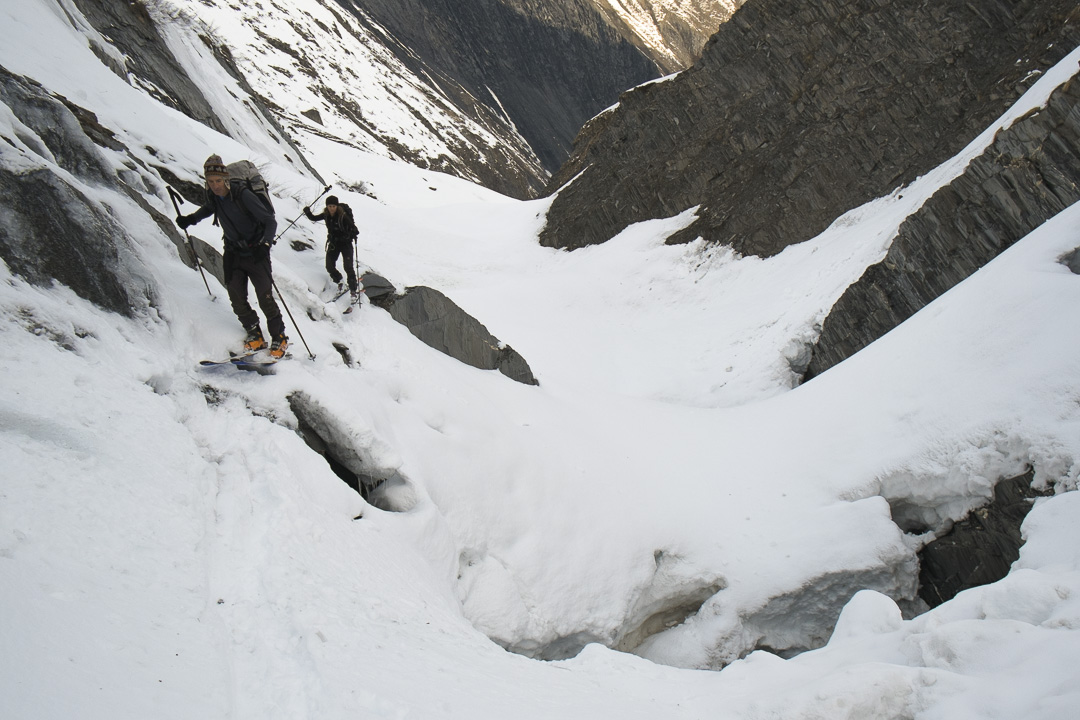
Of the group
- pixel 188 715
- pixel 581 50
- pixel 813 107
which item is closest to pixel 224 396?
pixel 188 715

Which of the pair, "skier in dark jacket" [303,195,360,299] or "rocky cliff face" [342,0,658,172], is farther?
"rocky cliff face" [342,0,658,172]

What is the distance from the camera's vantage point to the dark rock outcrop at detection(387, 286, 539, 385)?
10047 millimetres

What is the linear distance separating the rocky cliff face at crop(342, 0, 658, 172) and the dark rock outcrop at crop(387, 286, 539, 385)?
8779 cm

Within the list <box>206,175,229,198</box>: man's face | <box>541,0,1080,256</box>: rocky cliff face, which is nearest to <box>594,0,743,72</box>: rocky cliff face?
<box>541,0,1080,256</box>: rocky cliff face

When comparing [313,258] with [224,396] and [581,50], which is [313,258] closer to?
[224,396]

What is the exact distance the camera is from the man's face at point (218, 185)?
5637 mm

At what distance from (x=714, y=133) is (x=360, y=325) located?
2184 centimetres

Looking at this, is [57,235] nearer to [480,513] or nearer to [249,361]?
[249,361]

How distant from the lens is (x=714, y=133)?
25812mm

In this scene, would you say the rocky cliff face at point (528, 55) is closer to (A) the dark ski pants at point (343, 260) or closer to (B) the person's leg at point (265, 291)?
(A) the dark ski pants at point (343, 260)

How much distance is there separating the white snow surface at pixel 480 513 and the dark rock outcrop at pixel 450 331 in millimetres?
705

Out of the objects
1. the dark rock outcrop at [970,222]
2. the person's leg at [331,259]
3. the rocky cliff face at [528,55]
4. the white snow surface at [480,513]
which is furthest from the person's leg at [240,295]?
the rocky cliff face at [528,55]

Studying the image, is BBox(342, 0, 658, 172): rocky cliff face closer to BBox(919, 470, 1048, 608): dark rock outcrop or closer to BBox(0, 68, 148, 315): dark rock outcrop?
BBox(0, 68, 148, 315): dark rock outcrop

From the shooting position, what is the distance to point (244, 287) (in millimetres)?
6156
